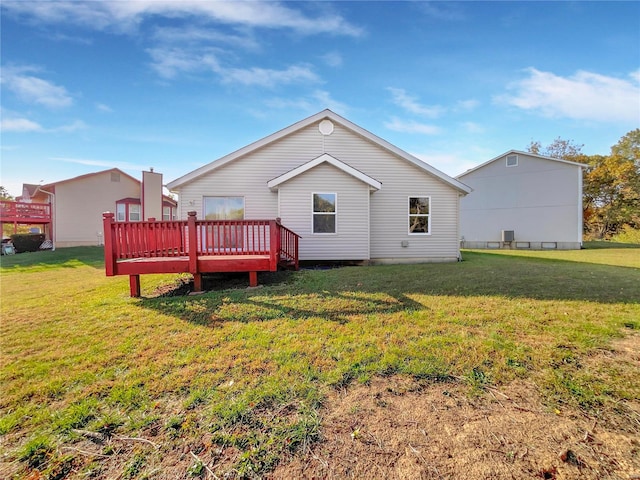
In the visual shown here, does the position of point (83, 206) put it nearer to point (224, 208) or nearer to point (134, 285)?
point (224, 208)

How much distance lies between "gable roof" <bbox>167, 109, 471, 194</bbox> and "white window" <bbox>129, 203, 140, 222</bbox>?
49.4 feet

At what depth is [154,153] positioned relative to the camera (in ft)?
60.0

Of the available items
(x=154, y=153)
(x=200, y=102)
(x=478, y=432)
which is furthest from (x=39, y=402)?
(x=154, y=153)

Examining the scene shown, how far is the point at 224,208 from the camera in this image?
34.3ft

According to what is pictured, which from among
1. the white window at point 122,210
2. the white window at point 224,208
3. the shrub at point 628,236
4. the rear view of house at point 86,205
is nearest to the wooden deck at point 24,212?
the rear view of house at point 86,205

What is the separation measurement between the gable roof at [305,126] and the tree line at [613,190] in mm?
23236

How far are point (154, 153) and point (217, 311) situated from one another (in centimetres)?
1729

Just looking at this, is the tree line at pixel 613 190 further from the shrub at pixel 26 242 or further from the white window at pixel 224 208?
the shrub at pixel 26 242

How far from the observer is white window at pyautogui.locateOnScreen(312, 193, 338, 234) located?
33.3 ft

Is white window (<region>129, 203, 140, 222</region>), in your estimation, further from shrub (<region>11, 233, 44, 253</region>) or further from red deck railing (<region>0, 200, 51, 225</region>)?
shrub (<region>11, 233, 44, 253</region>)

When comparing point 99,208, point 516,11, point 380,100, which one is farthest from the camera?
point 99,208

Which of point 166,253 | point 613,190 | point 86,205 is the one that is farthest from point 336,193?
point 613,190

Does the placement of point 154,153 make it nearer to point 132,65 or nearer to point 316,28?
point 132,65

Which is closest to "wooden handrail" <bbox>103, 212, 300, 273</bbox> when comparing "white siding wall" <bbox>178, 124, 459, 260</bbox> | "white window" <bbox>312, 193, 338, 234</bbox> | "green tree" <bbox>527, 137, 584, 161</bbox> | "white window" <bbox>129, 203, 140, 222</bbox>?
"white window" <bbox>312, 193, 338, 234</bbox>
